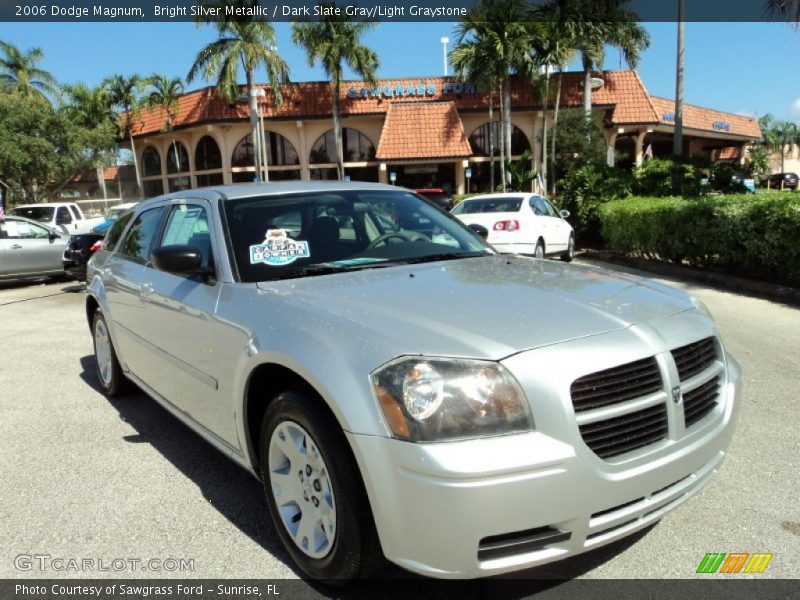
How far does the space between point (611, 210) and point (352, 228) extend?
12508 millimetres

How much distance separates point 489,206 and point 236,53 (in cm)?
2230

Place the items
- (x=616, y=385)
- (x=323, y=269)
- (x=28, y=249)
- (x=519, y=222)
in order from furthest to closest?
(x=28, y=249) < (x=519, y=222) < (x=323, y=269) < (x=616, y=385)

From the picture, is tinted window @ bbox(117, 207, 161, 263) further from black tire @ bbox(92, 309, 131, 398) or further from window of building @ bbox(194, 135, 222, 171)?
window of building @ bbox(194, 135, 222, 171)

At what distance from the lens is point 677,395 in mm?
2410

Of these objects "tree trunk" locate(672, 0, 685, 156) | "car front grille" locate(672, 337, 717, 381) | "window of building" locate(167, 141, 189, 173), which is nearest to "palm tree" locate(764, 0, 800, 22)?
"tree trunk" locate(672, 0, 685, 156)

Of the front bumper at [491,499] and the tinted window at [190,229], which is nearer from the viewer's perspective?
the front bumper at [491,499]

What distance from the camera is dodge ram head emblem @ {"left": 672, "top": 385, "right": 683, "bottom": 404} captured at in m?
2.40

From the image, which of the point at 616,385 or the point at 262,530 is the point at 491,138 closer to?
the point at 262,530

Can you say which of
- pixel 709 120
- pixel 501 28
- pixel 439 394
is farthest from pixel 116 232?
pixel 709 120

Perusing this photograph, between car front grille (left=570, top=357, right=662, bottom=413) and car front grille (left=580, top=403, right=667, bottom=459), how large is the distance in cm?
6

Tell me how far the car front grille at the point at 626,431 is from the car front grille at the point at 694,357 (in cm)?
22

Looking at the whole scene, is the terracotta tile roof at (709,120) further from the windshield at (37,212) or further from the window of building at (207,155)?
the windshield at (37,212)

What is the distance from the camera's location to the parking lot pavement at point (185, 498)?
111 inches

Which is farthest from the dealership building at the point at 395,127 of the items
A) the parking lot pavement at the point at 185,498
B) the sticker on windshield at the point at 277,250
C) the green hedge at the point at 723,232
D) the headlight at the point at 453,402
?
the headlight at the point at 453,402
